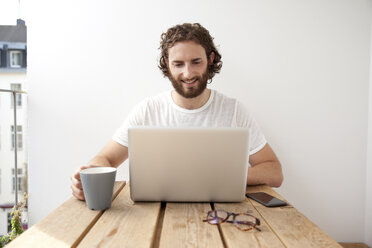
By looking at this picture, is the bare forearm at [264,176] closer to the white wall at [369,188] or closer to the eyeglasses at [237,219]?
the eyeglasses at [237,219]

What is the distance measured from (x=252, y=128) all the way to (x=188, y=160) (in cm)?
83

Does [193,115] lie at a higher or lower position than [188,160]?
higher

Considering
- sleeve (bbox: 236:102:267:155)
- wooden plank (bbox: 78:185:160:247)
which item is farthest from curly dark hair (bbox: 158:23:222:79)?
wooden plank (bbox: 78:185:160:247)

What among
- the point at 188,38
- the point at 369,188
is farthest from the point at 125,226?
the point at 369,188

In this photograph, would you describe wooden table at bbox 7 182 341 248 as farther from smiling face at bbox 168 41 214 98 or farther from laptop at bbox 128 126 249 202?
smiling face at bbox 168 41 214 98

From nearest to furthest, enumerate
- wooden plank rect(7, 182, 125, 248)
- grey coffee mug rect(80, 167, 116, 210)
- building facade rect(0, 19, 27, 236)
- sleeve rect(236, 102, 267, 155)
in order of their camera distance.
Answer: wooden plank rect(7, 182, 125, 248)
grey coffee mug rect(80, 167, 116, 210)
sleeve rect(236, 102, 267, 155)
building facade rect(0, 19, 27, 236)

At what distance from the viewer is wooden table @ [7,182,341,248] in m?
0.59

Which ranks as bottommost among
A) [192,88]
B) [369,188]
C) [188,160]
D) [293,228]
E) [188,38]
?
[369,188]

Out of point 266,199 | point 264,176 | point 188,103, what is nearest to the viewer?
point 266,199

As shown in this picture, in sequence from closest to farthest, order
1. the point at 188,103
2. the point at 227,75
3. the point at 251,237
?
1. the point at 251,237
2. the point at 188,103
3. the point at 227,75

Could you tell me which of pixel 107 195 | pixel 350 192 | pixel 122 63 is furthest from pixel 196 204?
pixel 350 192

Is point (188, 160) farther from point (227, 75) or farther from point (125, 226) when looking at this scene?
point (227, 75)

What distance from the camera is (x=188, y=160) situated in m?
0.80

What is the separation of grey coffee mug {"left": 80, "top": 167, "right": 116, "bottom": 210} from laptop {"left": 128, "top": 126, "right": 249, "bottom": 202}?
0.07m
